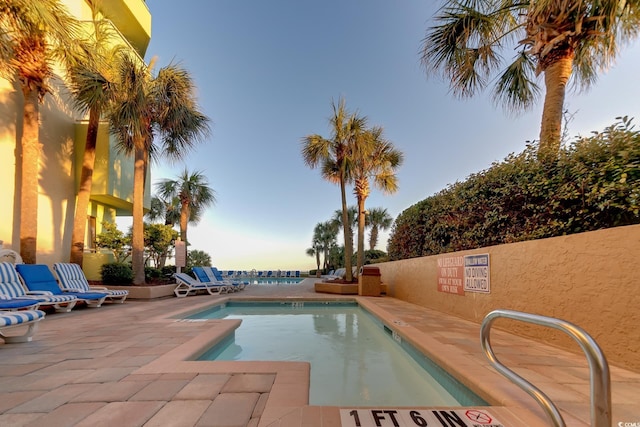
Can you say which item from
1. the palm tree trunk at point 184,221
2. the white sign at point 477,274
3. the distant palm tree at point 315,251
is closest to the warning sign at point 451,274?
the white sign at point 477,274

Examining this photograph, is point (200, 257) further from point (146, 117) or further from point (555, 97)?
point (555, 97)

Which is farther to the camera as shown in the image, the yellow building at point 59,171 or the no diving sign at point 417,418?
the yellow building at point 59,171

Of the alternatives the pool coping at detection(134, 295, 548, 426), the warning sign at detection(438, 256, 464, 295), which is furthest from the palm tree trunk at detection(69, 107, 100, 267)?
the warning sign at detection(438, 256, 464, 295)

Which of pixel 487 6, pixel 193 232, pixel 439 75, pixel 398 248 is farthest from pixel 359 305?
pixel 193 232

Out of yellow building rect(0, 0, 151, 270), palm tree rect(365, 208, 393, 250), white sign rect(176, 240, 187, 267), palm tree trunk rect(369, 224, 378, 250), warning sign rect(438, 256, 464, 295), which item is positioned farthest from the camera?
palm tree rect(365, 208, 393, 250)

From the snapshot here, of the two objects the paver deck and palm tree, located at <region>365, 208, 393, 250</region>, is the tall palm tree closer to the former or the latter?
palm tree, located at <region>365, 208, 393, 250</region>

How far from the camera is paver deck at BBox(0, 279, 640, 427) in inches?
76.2

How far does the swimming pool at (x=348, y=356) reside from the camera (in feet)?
9.21

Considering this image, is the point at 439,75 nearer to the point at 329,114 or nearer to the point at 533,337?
the point at 533,337

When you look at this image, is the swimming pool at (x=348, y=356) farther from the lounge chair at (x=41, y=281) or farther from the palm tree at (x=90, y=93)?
the palm tree at (x=90, y=93)

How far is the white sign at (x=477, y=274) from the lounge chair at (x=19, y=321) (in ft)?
21.5

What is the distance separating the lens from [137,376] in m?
2.59

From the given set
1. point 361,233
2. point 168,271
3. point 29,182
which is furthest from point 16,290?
point 361,233

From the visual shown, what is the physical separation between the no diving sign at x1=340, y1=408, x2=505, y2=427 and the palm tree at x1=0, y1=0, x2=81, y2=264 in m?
8.67
